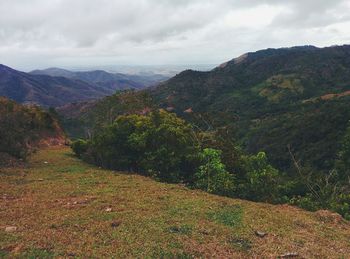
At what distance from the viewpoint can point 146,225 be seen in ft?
57.5

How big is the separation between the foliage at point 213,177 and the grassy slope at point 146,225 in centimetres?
304

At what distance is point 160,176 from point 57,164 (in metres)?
9.56

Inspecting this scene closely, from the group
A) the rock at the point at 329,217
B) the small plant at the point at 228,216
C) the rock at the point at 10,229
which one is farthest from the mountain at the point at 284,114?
the rock at the point at 10,229

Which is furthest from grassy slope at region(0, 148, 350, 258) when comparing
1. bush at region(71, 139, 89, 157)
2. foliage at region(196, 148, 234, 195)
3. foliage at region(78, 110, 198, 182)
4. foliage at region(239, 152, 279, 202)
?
bush at region(71, 139, 89, 157)

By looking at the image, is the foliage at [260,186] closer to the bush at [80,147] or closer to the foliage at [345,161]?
the bush at [80,147]

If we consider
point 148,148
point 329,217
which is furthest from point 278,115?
point 329,217

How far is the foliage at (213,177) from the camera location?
2855cm

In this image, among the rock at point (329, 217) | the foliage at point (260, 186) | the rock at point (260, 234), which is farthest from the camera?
the foliage at point (260, 186)

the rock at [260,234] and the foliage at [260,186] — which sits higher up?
the rock at [260,234]

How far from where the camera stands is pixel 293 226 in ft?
63.1

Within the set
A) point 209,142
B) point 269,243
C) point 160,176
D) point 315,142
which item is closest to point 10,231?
point 269,243

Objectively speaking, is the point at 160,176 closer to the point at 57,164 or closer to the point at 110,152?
the point at 110,152

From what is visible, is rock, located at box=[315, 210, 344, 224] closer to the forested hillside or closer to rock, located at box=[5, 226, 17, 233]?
the forested hillside

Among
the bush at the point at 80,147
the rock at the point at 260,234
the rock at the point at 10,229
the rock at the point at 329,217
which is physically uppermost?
the rock at the point at 10,229
